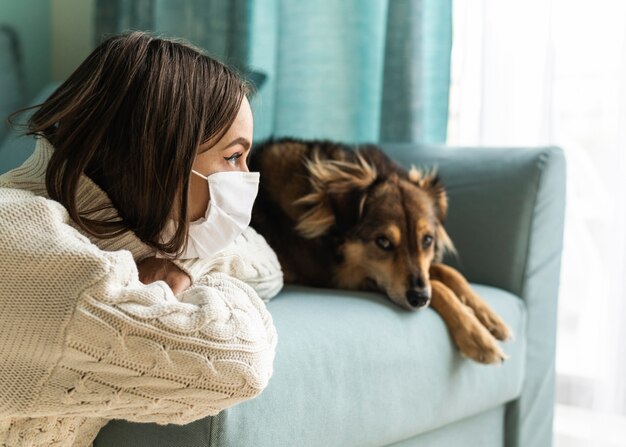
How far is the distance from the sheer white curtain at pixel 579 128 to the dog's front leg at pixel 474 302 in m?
0.57

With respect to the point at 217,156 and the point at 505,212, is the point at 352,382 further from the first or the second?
the point at 505,212

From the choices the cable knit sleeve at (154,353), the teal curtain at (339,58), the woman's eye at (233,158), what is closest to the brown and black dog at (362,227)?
the teal curtain at (339,58)

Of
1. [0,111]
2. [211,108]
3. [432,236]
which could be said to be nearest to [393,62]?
[432,236]

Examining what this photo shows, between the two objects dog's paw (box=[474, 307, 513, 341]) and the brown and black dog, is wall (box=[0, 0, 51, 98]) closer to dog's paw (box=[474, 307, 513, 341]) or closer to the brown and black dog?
the brown and black dog

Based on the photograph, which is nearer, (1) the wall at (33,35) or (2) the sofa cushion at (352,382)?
(2) the sofa cushion at (352,382)

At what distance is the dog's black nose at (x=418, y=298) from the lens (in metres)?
1.69

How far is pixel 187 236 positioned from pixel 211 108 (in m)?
0.19

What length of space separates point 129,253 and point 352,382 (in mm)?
576

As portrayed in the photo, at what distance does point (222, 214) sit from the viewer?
1.25 m

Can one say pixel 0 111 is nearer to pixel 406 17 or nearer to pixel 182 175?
pixel 406 17

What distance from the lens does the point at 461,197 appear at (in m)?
2.11

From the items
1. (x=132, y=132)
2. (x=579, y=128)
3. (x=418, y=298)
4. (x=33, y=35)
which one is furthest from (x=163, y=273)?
(x=33, y=35)

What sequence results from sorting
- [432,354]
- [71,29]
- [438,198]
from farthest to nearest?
1. [71,29]
2. [438,198]
3. [432,354]

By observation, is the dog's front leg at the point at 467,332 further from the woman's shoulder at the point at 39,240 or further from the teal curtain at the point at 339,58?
the woman's shoulder at the point at 39,240
